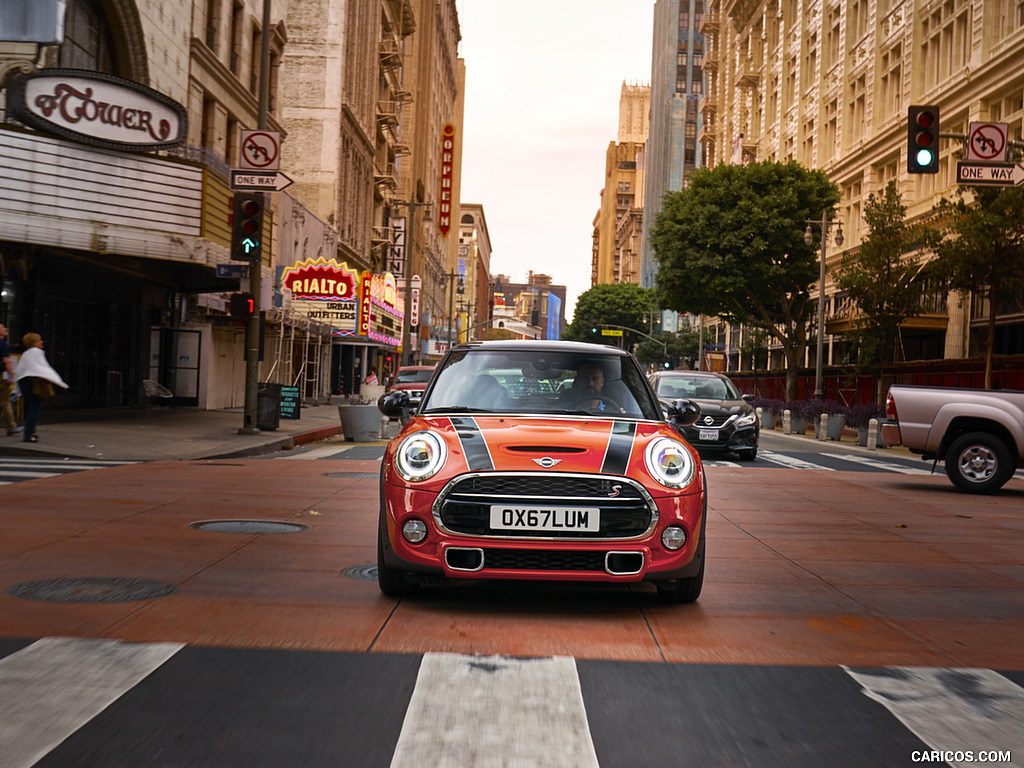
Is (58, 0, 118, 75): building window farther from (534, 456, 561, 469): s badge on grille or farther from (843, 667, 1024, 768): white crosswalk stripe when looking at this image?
(843, 667, 1024, 768): white crosswalk stripe

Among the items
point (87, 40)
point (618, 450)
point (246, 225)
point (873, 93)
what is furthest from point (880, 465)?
point (873, 93)


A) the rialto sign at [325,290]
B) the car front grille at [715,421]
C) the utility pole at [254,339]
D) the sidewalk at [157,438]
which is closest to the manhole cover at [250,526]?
the sidewalk at [157,438]

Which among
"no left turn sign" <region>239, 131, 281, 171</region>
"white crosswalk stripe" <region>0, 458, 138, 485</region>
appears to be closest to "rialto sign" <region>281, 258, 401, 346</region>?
"no left turn sign" <region>239, 131, 281, 171</region>

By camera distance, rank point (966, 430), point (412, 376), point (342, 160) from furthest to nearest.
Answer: point (342, 160), point (412, 376), point (966, 430)

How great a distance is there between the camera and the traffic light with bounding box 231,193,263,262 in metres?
18.9

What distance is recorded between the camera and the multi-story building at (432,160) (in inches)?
3285

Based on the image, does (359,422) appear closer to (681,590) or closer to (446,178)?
(681,590)

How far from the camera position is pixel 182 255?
21.0 metres

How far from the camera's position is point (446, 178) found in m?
109

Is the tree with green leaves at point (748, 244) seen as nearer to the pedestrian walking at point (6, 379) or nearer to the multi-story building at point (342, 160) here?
the multi-story building at point (342, 160)

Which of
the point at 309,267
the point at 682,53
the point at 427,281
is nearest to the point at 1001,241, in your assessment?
the point at 309,267

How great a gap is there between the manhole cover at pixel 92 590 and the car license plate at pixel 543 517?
207 centimetres

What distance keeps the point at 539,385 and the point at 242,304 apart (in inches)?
549

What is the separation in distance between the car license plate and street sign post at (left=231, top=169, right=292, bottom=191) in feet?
47.6
